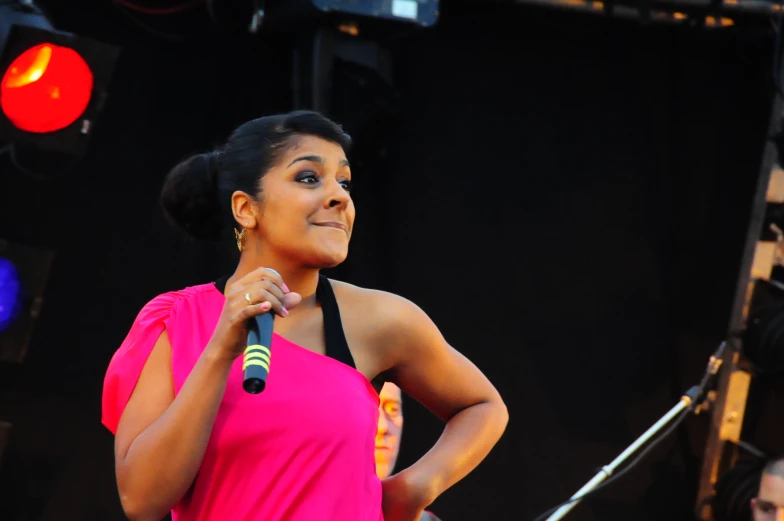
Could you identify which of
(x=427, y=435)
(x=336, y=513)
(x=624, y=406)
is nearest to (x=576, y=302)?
(x=624, y=406)

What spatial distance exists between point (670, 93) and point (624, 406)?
4.51 ft

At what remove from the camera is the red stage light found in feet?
10.2

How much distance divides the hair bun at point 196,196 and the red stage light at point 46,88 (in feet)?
4.33

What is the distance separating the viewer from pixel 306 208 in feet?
5.68

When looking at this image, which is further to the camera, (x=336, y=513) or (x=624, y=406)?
(x=624, y=406)

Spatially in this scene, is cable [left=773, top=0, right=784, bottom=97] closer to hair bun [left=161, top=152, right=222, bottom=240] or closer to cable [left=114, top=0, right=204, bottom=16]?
cable [left=114, top=0, right=204, bottom=16]

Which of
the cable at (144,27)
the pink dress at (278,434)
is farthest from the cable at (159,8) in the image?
the pink dress at (278,434)

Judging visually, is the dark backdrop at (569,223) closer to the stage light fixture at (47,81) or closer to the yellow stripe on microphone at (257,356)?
the stage light fixture at (47,81)

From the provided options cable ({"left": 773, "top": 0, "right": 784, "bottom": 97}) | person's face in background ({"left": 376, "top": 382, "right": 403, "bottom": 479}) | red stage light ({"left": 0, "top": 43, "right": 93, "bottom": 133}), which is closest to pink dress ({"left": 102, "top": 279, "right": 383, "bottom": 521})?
person's face in background ({"left": 376, "top": 382, "right": 403, "bottom": 479})

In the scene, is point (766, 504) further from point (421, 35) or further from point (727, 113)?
point (421, 35)

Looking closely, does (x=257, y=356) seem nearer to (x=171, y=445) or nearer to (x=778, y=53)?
(x=171, y=445)

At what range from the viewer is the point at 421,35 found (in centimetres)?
443

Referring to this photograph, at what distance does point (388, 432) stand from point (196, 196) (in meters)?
1.29

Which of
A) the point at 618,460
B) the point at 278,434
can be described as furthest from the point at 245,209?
the point at 618,460
